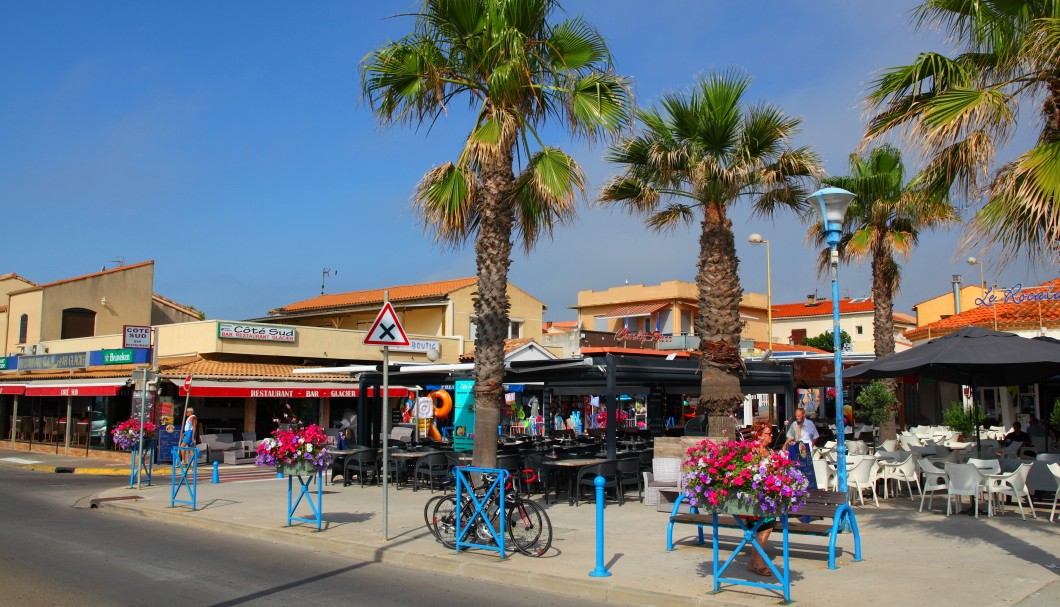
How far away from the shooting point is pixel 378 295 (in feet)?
138

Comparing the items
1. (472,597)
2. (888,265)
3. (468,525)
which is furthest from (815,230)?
(472,597)

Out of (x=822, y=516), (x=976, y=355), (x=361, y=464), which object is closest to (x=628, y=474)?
(x=976, y=355)

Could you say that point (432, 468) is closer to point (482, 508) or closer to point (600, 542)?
point (482, 508)

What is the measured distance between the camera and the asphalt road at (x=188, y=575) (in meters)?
7.66

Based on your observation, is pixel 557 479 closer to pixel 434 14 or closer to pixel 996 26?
pixel 434 14

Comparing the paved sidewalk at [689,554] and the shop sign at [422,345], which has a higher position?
the shop sign at [422,345]

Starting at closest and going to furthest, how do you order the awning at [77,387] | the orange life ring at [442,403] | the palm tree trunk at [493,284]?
the palm tree trunk at [493,284] → the awning at [77,387] → the orange life ring at [442,403]

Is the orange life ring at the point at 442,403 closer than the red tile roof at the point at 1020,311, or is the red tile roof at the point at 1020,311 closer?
the red tile roof at the point at 1020,311

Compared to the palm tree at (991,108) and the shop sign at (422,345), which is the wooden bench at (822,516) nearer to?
the palm tree at (991,108)

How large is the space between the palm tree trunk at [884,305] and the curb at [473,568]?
51.8 ft

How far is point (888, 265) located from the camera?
71.9ft

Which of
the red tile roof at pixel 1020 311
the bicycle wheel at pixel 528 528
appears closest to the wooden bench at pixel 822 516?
the bicycle wheel at pixel 528 528

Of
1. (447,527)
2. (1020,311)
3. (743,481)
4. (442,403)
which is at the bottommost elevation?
(447,527)

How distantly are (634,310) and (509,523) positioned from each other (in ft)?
147
